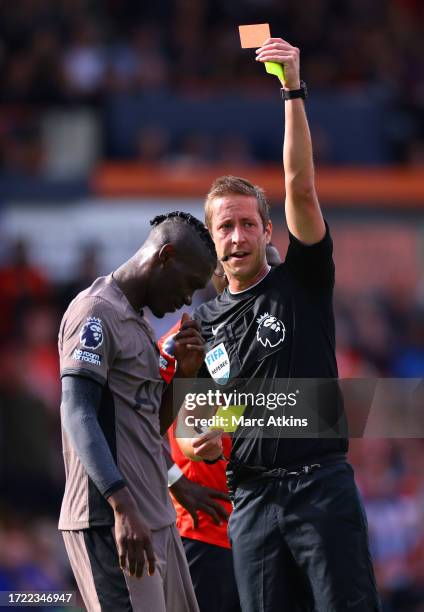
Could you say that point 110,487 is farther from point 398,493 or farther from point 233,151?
point 233,151

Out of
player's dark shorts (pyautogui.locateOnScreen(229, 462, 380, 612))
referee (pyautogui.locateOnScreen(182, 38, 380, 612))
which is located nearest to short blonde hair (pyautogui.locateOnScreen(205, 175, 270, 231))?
referee (pyautogui.locateOnScreen(182, 38, 380, 612))

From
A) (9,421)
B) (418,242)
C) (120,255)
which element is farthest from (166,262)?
(418,242)

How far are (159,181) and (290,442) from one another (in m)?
6.67

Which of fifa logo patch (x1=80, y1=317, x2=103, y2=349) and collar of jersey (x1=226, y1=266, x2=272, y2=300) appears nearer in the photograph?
fifa logo patch (x1=80, y1=317, x2=103, y2=349)

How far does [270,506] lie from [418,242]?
23.2 ft

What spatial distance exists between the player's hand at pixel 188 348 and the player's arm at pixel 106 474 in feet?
1.88

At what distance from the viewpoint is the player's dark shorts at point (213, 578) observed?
539 centimetres

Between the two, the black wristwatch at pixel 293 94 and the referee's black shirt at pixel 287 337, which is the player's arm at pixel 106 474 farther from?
the black wristwatch at pixel 293 94

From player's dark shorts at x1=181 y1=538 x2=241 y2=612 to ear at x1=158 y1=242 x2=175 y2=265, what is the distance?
58.7 inches

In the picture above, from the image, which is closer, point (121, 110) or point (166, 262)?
point (166, 262)

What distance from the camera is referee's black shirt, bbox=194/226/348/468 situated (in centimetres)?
464

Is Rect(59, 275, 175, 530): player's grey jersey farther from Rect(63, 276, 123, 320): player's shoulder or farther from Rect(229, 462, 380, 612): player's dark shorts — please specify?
Rect(229, 462, 380, 612): player's dark shorts

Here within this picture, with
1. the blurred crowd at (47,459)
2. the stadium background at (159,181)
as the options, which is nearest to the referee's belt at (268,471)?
the stadium background at (159,181)

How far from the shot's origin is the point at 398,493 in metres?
9.71
